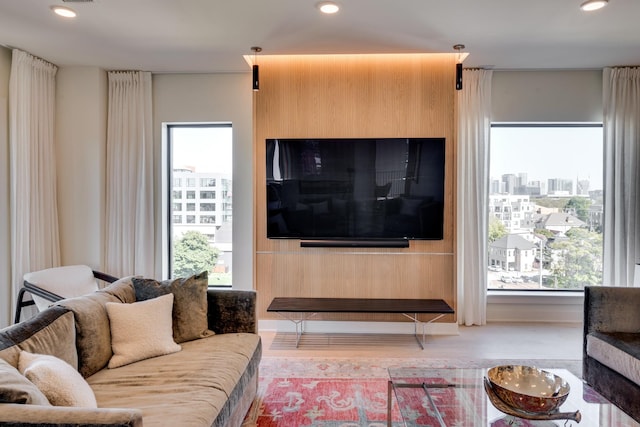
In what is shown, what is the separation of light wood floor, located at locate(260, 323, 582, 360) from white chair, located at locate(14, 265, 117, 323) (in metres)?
1.79

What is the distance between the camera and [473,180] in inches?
158

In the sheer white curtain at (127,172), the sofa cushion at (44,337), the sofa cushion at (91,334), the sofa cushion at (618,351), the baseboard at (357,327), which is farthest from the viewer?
the sheer white curtain at (127,172)

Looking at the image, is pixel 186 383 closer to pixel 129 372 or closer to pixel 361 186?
pixel 129 372

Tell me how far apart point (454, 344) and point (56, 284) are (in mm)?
3731

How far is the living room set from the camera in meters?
3.82

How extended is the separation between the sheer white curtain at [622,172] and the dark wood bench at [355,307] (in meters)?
1.96

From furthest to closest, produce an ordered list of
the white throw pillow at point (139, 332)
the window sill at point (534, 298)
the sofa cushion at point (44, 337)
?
the window sill at point (534, 298)
the white throw pillow at point (139, 332)
the sofa cushion at point (44, 337)

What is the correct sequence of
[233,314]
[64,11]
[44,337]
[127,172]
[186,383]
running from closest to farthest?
[44,337] → [186,383] → [233,314] → [64,11] → [127,172]

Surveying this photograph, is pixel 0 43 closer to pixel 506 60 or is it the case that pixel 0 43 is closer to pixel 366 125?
pixel 366 125

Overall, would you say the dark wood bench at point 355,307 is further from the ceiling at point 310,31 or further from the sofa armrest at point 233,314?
the ceiling at point 310,31

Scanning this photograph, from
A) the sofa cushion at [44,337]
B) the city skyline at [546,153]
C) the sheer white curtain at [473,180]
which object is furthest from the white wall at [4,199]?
the city skyline at [546,153]

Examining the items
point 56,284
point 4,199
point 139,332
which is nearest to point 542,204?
point 139,332

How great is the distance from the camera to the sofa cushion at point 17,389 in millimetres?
1209

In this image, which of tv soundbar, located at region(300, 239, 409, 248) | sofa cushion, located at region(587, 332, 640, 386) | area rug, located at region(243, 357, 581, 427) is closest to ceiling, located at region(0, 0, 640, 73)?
tv soundbar, located at region(300, 239, 409, 248)
